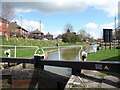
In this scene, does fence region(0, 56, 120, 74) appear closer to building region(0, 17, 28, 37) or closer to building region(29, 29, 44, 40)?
building region(0, 17, 28, 37)

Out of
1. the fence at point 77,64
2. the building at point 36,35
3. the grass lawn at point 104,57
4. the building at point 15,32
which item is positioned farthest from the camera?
the building at point 36,35

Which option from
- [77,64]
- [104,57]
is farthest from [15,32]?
[77,64]

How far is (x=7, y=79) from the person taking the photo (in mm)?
10320

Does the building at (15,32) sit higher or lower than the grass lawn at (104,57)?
higher

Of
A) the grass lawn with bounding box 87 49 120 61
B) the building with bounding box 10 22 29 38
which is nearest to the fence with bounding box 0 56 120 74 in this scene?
the grass lawn with bounding box 87 49 120 61

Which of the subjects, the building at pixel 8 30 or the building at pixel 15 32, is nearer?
the building at pixel 8 30

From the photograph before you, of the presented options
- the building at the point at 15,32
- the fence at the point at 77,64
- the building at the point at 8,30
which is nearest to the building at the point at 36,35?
the building at the point at 15,32

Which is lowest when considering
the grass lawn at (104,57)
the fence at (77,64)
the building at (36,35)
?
the grass lawn at (104,57)

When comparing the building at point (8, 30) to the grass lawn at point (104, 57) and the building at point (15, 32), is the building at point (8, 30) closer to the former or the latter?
the building at point (15, 32)

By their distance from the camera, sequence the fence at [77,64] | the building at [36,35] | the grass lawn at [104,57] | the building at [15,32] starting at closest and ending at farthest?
the fence at [77,64]
the grass lawn at [104,57]
the building at [15,32]
the building at [36,35]

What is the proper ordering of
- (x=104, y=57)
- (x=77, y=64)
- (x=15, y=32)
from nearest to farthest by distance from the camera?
(x=77, y=64)
(x=104, y=57)
(x=15, y=32)

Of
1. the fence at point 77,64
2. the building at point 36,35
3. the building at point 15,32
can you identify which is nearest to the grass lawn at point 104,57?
the fence at point 77,64

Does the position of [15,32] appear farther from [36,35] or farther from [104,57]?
[104,57]

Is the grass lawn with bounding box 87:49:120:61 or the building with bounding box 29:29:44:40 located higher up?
the building with bounding box 29:29:44:40
